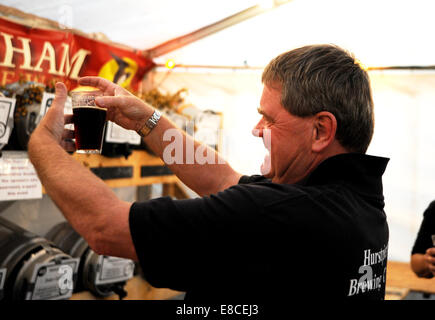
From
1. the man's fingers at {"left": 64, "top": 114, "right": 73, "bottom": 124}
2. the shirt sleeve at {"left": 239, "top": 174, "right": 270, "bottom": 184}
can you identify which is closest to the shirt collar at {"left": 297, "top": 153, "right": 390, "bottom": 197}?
the shirt sleeve at {"left": 239, "top": 174, "right": 270, "bottom": 184}

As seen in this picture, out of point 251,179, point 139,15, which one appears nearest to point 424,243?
point 251,179

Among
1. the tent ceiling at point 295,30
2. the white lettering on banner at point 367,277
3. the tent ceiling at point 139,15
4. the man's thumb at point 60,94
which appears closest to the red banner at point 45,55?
the tent ceiling at point 139,15

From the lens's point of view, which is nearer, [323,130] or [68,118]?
[323,130]

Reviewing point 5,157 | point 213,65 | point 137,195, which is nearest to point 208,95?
point 213,65

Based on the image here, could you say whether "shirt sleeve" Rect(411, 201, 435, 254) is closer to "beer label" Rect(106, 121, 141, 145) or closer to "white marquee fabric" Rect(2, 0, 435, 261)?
"beer label" Rect(106, 121, 141, 145)

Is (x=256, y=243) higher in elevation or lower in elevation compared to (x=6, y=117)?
lower

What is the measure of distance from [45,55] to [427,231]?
290 centimetres

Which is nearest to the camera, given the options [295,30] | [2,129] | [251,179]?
[251,179]

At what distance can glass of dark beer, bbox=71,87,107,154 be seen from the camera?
130cm

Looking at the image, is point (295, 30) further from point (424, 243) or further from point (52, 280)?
point (52, 280)

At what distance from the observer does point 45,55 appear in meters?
3.26

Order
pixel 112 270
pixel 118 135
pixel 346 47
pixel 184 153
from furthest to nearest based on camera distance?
pixel 346 47
pixel 112 270
pixel 118 135
pixel 184 153

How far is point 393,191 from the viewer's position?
16.9ft

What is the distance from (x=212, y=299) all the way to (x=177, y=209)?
256mm
